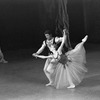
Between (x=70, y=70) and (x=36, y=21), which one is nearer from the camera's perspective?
(x=70, y=70)

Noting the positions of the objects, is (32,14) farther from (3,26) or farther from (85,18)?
(85,18)

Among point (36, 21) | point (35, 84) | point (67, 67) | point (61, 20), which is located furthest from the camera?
point (36, 21)

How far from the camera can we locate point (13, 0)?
1070 centimetres

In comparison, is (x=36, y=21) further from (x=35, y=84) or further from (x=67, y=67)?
(x=67, y=67)

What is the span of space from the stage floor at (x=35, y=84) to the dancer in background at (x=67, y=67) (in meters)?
0.14

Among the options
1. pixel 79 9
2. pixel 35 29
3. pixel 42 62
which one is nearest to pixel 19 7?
pixel 35 29

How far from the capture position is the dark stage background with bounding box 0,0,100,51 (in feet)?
34.8

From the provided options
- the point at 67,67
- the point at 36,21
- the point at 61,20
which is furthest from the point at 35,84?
the point at 36,21

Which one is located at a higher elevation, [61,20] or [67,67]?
[67,67]

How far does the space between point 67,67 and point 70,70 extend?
8cm

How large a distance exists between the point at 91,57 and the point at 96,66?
133 centimetres

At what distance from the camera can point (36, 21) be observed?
11.1 meters

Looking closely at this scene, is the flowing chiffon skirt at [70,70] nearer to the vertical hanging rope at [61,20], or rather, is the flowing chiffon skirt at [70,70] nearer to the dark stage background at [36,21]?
the vertical hanging rope at [61,20]

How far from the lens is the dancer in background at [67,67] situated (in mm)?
4820
